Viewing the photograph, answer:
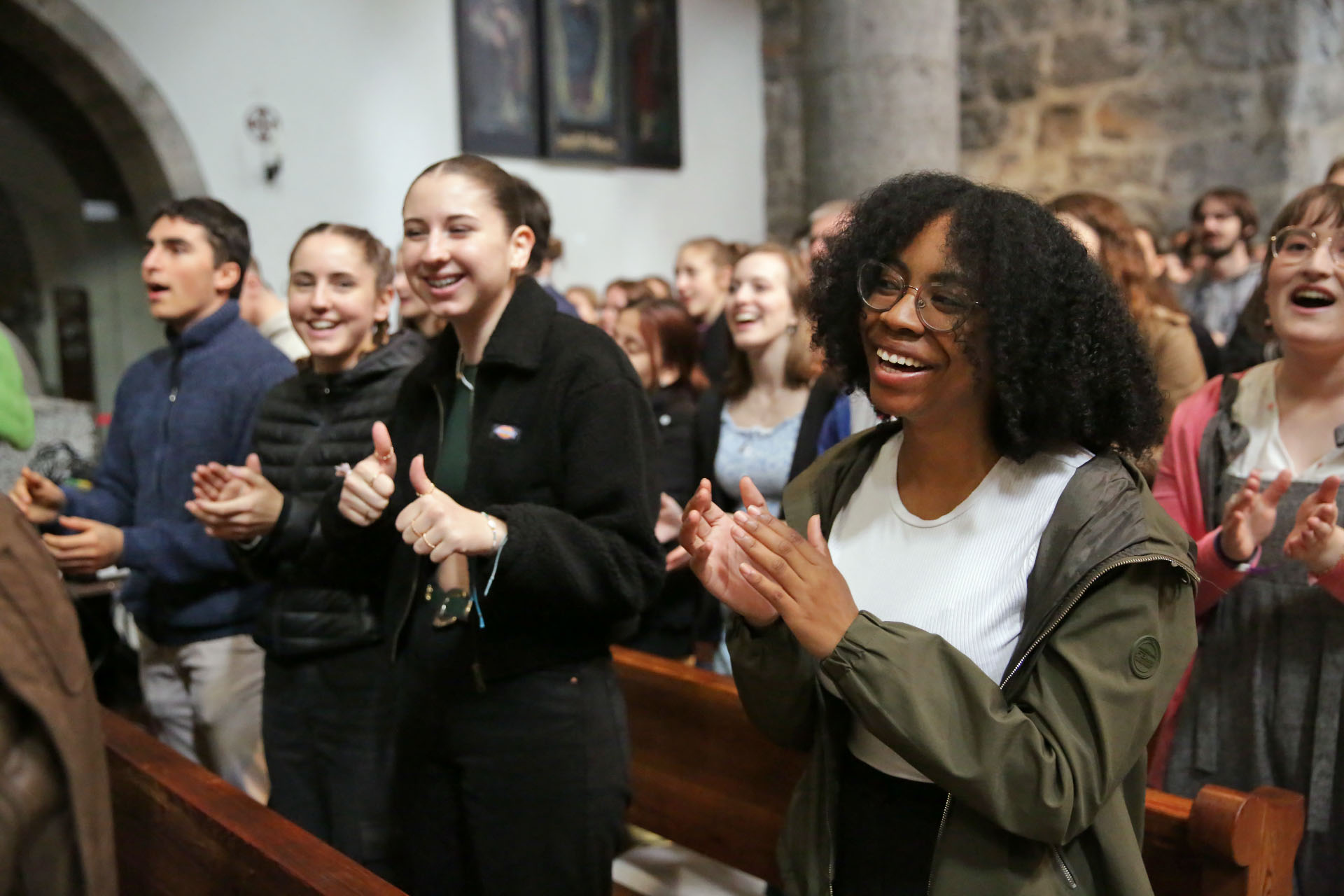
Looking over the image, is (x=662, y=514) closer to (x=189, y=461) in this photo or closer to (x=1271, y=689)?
(x=189, y=461)

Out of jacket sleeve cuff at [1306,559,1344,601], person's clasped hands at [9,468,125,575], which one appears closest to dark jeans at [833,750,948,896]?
jacket sleeve cuff at [1306,559,1344,601]

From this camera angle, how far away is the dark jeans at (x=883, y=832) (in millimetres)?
1375

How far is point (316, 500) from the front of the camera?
7.87 ft

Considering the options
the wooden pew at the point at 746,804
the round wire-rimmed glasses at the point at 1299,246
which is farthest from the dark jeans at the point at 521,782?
the round wire-rimmed glasses at the point at 1299,246

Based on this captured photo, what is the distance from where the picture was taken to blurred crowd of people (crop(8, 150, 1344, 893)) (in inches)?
52.5

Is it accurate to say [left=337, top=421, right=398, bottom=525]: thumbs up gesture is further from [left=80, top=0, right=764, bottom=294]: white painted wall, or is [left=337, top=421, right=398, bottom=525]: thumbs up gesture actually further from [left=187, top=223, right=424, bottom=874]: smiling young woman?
[left=80, top=0, right=764, bottom=294]: white painted wall

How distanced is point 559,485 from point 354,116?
17.6ft

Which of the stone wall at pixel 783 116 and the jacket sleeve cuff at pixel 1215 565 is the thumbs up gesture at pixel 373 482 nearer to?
the jacket sleeve cuff at pixel 1215 565

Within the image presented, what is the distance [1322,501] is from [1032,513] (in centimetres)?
65

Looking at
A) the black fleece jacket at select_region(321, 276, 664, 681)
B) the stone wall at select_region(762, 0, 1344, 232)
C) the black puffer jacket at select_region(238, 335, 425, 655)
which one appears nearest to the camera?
the black fleece jacket at select_region(321, 276, 664, 681)

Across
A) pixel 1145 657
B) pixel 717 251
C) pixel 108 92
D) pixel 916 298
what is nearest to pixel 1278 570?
pixel 1145 657

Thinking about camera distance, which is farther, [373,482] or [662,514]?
[662,514]

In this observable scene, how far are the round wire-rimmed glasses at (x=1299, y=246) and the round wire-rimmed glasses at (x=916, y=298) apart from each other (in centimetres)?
101

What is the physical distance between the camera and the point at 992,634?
1326 mm
